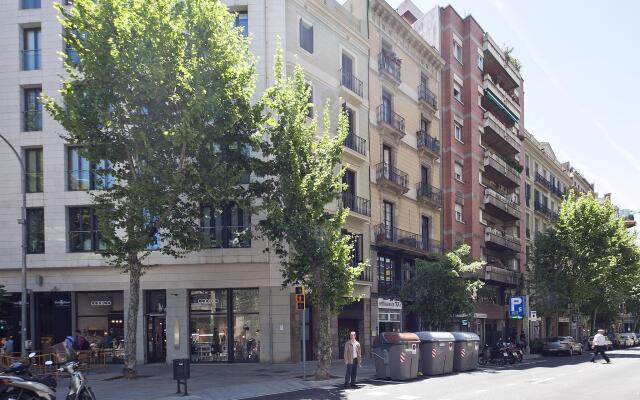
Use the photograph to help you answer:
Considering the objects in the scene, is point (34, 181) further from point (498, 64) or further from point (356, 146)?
point (498, 64)

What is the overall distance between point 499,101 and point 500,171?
5758 mm

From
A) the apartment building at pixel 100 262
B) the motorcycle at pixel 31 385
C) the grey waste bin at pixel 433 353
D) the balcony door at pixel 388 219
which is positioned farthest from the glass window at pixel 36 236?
A: the grey waste bin at pixel 433 353

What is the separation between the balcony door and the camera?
32312mm

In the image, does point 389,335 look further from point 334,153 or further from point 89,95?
point 89,95

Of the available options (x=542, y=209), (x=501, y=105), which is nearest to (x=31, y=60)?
(x=501, y=105)

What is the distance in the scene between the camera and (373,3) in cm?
3275

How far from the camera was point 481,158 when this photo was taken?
4384 cm

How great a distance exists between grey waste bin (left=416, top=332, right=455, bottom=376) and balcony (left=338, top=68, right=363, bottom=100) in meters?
13.5

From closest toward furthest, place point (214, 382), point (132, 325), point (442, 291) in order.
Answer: point (214, 382) → point (132, 325) → point (442, 291)

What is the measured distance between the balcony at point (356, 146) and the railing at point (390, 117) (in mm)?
2645

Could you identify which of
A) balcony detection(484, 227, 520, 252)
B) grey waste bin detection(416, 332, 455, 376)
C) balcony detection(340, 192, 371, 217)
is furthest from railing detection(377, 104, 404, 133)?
grey waste bin detection(416, 332, 455, 376)

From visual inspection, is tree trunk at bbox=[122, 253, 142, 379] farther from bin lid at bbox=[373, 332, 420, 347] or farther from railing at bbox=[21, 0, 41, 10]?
railing at bbox=[21, 0, 41, 10]

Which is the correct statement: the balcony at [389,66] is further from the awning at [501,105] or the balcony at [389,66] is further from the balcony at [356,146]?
the awning at [501,105]

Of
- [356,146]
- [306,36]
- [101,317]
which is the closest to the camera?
[101,317]
